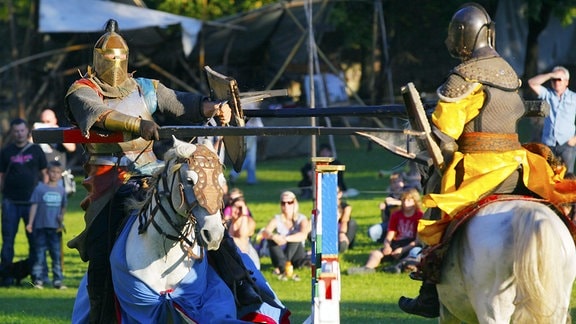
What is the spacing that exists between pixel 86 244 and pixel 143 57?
20.9m

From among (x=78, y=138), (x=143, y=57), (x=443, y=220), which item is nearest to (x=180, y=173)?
(x=78, y=138)

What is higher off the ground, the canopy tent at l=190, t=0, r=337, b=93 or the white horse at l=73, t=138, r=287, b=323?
the canopy tent at l=190, t=0, r=337, b=93

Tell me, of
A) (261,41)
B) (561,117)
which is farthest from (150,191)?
(261,41)

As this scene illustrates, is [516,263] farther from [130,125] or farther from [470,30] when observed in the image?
[130,125]

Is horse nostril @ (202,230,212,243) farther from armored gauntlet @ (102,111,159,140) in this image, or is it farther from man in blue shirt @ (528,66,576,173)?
man in blue shirt @ (528,66,576,173)

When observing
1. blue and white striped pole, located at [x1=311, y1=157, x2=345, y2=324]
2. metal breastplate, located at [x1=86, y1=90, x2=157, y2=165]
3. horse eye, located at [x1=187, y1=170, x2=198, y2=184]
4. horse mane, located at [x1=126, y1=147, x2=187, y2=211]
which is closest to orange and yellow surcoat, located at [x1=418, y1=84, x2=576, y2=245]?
blue and white striped pole, located at [x1=311, y1=157, x2=345, y2=324]

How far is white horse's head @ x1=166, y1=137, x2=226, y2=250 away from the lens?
679 centimetres

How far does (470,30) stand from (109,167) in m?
2.45

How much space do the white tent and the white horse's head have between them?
17.8 metres

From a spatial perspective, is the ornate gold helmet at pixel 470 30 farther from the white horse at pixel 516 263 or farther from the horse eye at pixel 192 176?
the horse eye at pixel 192 176

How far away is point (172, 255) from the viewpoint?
286 inches

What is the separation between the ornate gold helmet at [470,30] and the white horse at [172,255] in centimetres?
164

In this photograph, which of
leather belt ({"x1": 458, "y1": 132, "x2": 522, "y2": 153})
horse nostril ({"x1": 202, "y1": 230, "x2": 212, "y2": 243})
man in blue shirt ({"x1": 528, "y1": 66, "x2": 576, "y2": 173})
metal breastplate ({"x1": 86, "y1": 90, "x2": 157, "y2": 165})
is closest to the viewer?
horse nostril ({"x1": 202, "y1": 230, "x2": 212, "y2": 243})

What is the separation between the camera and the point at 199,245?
7102mm
